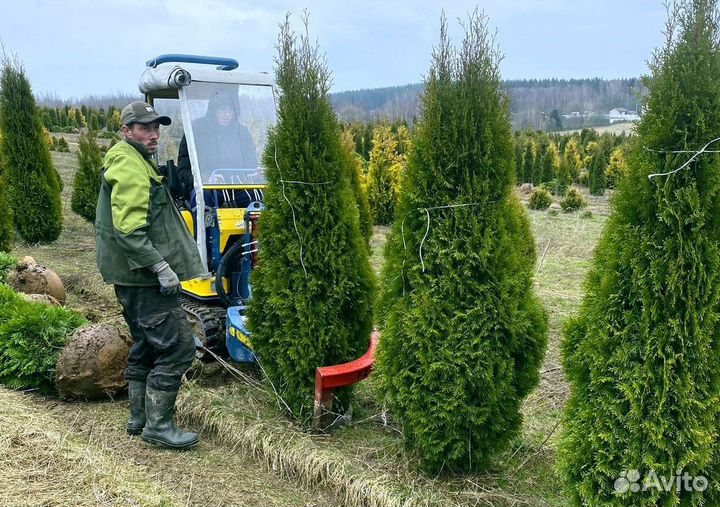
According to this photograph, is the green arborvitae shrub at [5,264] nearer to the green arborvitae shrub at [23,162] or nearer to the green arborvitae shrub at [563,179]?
the green arborvitae shrub at [23,162]

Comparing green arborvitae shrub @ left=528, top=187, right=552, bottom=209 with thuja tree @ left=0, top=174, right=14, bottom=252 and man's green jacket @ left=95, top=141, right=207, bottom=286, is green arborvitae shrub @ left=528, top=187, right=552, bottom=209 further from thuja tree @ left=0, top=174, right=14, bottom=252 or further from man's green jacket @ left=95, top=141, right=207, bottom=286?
man's green jacket @ left=95, top=141, right=207, bottom=286

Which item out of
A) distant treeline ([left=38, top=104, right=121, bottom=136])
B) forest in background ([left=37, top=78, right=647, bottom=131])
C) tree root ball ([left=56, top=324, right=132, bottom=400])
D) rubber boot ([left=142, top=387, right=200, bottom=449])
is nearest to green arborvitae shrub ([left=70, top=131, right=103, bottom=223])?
tree root ball ([left=56, top=324, right=132, bottom=400])

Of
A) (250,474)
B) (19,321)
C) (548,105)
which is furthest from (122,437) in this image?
(548,105)

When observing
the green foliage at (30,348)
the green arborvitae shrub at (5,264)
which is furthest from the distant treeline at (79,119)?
the green foliage at (30,348)

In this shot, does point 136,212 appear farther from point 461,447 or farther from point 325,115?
point 461,447

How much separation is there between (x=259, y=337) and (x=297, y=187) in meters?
1.22

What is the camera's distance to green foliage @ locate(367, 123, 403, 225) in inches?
589

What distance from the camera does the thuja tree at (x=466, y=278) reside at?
3.56 metres

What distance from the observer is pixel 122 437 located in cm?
459

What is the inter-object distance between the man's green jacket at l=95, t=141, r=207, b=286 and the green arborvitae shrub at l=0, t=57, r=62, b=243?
9.23m

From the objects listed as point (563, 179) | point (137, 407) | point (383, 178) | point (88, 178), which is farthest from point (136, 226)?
point (563, 179)

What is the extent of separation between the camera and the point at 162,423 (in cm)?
443

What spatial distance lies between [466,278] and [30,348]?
401 cm

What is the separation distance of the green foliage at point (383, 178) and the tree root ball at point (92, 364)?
10.2 m
